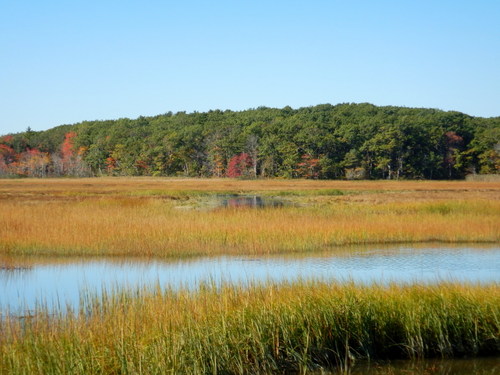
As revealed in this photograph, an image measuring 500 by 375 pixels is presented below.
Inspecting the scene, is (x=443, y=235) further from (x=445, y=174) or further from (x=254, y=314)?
(x=445, y=174)

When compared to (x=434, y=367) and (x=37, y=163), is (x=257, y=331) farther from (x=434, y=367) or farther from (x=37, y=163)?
(x=37, y=163)

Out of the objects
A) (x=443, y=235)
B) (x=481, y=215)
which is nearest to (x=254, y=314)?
(x=443, y=235)

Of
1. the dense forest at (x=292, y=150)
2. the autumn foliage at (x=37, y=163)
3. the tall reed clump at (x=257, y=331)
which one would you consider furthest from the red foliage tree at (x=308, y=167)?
the tall reed clump at (x=257, y=331)

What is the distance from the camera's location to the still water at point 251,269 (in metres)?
12.7

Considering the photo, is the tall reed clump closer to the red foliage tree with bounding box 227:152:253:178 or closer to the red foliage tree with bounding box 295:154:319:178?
the red foliage tree with bounding box 295:154:319:178

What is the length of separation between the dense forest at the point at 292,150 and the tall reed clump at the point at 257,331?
219 feet

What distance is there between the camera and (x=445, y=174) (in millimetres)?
79250

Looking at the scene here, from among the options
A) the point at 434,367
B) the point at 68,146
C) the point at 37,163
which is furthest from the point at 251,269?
the point at 68,146

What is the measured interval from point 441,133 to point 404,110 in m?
27.6

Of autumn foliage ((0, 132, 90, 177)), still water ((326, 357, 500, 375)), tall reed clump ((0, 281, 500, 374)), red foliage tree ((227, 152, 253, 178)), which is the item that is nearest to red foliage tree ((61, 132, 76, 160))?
autumn foliage ((0, 132, 90, 177))

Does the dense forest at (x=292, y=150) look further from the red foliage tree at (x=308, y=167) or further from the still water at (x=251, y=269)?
the still water at (x=251, y=269)

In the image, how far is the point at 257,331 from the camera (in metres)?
7.50

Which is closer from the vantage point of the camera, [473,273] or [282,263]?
[473,273]

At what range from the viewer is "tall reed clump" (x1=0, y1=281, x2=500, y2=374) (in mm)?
6777
